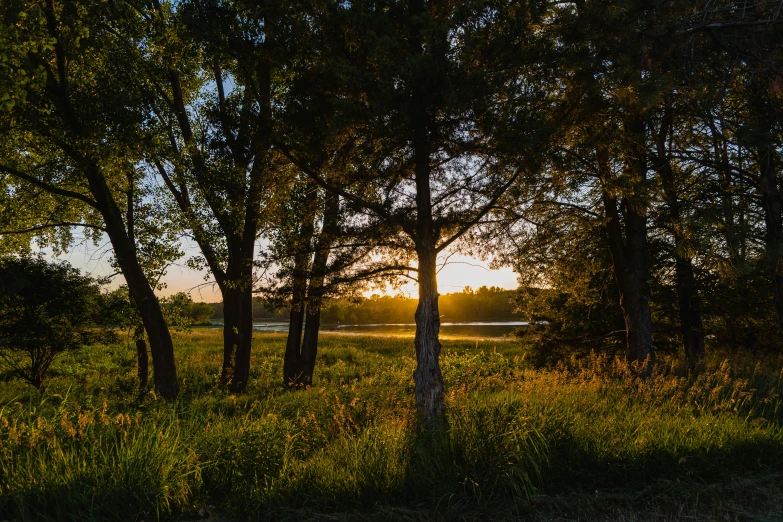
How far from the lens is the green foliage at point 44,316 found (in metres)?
12.4

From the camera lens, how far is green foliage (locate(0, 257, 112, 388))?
12.4 meters

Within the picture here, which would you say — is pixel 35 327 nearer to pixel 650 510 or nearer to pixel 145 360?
pixel 145 360

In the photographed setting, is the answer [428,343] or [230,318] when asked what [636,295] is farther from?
[230,318]

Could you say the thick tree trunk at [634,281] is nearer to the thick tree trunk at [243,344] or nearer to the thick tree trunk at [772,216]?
the thick tree trunk at [772,216]

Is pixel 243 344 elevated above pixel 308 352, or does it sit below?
above

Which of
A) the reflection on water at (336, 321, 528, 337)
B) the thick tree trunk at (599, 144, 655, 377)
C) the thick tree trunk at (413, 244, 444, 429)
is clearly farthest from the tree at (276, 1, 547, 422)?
the reflection on water at (336, 321, 528, 337)

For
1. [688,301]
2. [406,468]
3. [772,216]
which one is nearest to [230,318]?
[406,468]

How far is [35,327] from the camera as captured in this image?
12.5m

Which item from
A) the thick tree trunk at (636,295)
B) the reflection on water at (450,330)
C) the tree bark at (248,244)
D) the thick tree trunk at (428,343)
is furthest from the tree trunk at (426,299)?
the reflection on water at (450,330)

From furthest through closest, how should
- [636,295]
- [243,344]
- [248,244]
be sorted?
[243,344] → [248,244] → [636,295]

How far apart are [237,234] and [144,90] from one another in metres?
3.40

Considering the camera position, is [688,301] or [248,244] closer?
[248,244]

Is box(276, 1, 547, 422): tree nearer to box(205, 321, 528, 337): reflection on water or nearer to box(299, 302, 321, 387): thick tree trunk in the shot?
box(299, 302, 321, 387): thick tree trunk

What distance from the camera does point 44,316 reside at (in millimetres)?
12680
